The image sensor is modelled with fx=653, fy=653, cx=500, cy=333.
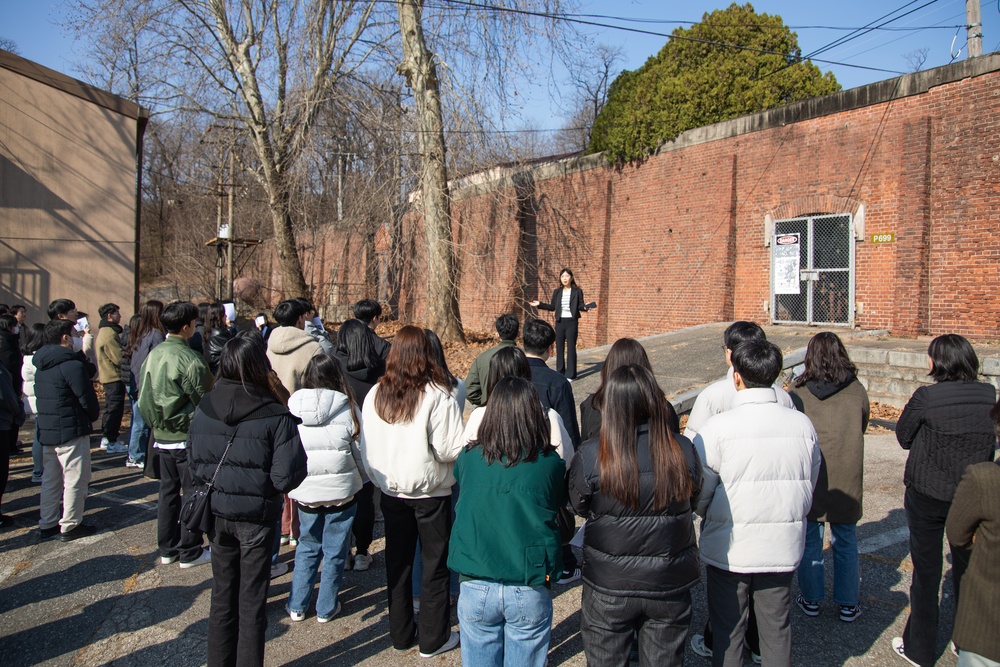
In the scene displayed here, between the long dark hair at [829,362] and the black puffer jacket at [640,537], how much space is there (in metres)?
1.64

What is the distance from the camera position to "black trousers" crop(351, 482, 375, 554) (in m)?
4.88

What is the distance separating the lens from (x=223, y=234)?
63.5 feet

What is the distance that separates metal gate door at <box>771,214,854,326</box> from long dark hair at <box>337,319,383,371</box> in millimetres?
10243

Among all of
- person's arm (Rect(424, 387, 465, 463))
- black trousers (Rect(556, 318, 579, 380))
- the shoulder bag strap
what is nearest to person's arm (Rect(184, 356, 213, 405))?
→ the shoulder bag strap

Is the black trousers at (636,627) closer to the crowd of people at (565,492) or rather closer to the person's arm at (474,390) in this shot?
the crowd of people at (565,492)

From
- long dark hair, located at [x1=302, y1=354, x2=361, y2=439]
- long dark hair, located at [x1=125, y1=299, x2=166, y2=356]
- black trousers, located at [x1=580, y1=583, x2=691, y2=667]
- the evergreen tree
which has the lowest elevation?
black trousers, located at [x1=580, y1=583, x2=691, y2=667]

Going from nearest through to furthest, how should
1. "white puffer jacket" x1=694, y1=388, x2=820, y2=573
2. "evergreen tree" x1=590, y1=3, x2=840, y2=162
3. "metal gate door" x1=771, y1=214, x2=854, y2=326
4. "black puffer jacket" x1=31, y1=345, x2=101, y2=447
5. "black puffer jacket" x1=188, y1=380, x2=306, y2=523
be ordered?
"white puffer jacket" x1=694, y1=388, x2=820, y2=573, "black puffer jacket" x1=188, y1=380, x2=306, y2=523, "black puffer jacket" x1=31, y1=345, x2=101, y2=447, "metal gate door" x1=771, y1=214, x2=854, y2=326, "evergreen tree" x1=590, y1=3, x2=840, y2=162

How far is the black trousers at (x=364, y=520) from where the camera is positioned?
488 centimetres

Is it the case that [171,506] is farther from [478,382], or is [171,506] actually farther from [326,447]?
[478,382]

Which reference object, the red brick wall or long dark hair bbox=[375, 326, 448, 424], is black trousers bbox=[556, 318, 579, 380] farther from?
long dark hair bbox=[375, 326, 448, 424]

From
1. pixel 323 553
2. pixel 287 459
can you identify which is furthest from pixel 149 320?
pixel 287 459

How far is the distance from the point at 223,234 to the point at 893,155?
17.0m

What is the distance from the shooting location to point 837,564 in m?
3.95

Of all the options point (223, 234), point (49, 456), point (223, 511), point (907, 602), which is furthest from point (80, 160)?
point (907, 602)
